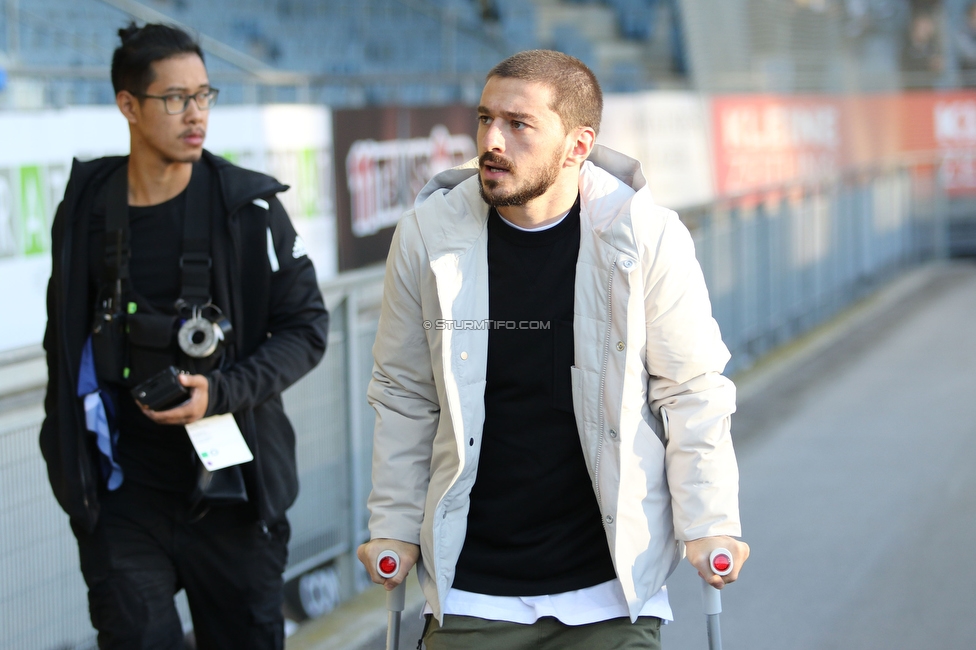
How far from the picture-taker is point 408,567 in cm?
287

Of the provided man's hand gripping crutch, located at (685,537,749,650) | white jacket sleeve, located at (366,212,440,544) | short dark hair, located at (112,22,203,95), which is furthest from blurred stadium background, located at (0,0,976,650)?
man's hand gripping crutch, located at (685,537,749,650)

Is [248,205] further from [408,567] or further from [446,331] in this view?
[408,567]

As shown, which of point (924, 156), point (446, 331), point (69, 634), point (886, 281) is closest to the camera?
point (446, 331)

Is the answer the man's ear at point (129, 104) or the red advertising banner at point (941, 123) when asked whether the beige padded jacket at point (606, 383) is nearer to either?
the man's ear at point (129, 104)

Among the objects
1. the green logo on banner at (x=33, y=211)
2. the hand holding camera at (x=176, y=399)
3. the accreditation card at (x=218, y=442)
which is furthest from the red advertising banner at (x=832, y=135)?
the hand holding camera at (x=176, y=399)

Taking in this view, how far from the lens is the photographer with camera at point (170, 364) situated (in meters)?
3.16

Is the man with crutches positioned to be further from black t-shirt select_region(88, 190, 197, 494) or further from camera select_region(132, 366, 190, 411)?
black t-shirt select_region(88, 190, 197, 494)

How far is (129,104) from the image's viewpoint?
10.9ft

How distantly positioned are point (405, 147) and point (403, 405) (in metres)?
5.96

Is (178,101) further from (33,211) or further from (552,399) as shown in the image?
(33,211)

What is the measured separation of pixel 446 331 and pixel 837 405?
267 inches

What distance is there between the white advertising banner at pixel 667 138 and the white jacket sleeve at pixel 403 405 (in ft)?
26.8

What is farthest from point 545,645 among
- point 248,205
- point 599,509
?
point 248,205

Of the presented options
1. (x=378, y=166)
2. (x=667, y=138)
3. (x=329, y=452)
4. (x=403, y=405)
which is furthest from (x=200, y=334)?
(x=667, y=138)
